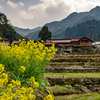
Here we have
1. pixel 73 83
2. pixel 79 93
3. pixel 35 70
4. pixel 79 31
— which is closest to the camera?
pixel 35 70

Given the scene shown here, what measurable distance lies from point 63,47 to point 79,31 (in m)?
89.4

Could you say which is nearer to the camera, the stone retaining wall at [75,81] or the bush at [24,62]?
the bush at [24,62]

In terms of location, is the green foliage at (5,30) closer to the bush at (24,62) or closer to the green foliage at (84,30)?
the bush at (24,62)

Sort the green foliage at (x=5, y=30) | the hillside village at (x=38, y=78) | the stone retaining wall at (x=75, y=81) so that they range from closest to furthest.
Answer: the hillside village at (x=38, y=78), the stone retaining wall at (x=75, y=81), the green foliage at (x=5, y=30)

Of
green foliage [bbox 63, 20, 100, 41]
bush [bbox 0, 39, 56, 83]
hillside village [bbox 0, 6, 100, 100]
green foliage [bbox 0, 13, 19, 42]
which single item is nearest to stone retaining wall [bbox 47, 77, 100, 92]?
hillside village [bbox 0, 6, 100, 100]

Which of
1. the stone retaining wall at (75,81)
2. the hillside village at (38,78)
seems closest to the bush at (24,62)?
the hillside village at (38,78)

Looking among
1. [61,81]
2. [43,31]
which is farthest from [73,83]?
[43,31]

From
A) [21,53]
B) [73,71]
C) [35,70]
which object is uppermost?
[21,53]

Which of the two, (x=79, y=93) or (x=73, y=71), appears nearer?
(x=79, y=93)

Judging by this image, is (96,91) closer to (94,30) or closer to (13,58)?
(13,58)

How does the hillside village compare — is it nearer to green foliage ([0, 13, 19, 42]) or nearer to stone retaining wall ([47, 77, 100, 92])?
stone retaining wall ([47, 77, 100, 92])

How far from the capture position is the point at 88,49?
37.1 metres

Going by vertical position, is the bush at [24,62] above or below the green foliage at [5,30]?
below

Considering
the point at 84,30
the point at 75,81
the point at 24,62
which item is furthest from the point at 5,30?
the point at 84,30
